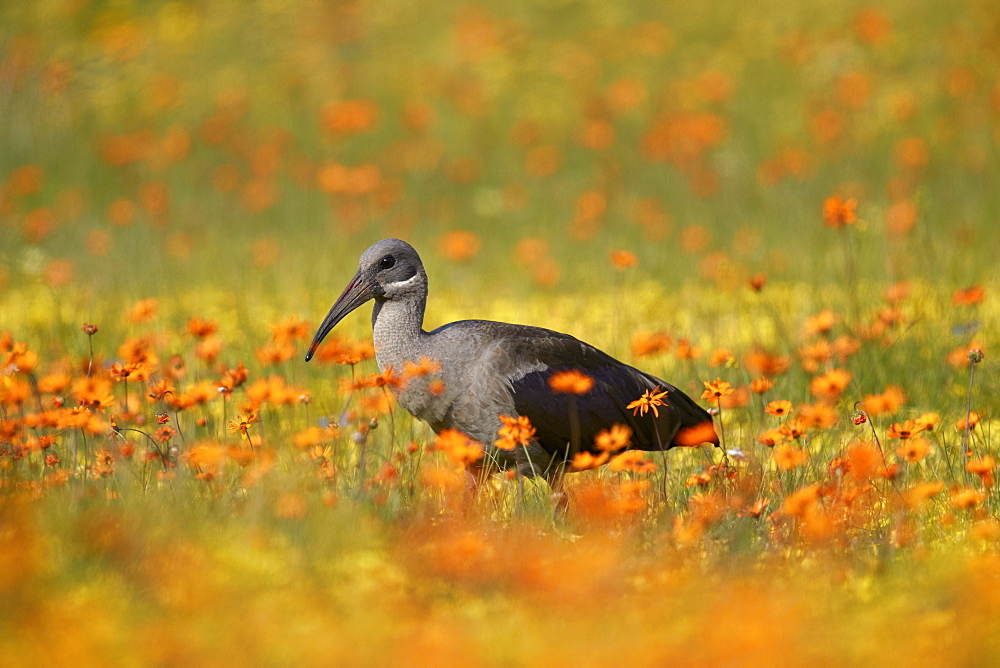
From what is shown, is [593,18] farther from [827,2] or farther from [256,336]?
[256,336]

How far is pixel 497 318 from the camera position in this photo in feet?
24.1

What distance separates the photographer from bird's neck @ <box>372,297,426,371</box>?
423 centimetres

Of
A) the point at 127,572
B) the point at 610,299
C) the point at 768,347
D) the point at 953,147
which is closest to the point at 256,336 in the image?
the point at 610,299

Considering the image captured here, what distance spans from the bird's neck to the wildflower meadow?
137 millimetres

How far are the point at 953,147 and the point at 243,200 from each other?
264 inches

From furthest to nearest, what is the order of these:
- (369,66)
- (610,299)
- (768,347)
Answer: (369,66) < (610,299) < (768,347)

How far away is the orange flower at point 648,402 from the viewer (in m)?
3.62

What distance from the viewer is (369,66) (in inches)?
580

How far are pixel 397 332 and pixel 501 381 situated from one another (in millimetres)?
467

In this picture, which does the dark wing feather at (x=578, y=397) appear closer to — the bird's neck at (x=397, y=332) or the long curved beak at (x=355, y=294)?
the bird's neck at (x=397, y=332)

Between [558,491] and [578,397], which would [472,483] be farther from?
[578,397]

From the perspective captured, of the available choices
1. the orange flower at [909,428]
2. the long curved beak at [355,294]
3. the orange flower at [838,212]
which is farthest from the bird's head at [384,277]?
the orange flower at [909,428]

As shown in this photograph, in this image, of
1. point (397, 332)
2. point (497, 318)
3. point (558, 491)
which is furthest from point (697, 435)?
point (497, 318)

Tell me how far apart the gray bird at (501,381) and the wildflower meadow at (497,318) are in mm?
141
